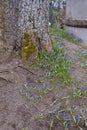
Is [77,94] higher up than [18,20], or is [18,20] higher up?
[18,20]

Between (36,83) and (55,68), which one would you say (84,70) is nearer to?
(55,68)

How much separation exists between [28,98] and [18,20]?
0.93 metres

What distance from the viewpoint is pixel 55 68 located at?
3.26 m

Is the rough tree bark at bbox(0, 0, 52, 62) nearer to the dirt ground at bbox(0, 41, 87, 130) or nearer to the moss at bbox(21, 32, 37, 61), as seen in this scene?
the moss at bbox(21, 32, 37, 61)

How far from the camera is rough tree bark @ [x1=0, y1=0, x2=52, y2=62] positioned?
3203mm

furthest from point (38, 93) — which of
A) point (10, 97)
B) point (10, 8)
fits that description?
point (10, 8)

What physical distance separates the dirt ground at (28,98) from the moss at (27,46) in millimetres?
89

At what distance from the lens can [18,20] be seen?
3221 millimetres

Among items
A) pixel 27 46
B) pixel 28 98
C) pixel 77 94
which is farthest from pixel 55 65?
pixel 28 98

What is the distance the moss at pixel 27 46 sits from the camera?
324 centimetres

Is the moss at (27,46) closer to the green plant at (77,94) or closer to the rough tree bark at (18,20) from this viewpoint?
the rough tree bark at (18,20)

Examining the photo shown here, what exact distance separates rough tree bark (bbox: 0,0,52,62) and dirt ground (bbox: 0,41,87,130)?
22cm

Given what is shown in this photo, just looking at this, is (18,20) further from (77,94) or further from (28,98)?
(77,94)

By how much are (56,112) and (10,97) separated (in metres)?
0.50
